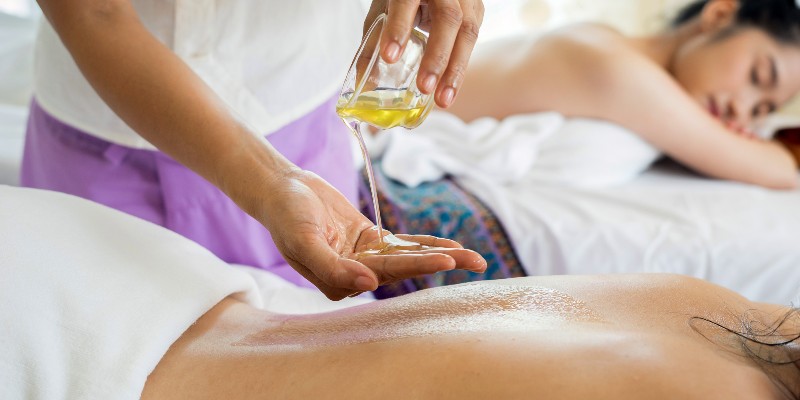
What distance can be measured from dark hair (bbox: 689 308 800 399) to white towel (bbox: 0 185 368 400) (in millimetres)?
607

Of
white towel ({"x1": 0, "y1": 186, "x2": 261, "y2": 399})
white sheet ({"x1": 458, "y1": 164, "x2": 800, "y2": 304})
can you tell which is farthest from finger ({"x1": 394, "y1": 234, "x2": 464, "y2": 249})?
white sheet ({"x1": 458, "y1": 164, "x2": 800, "y2": 304})

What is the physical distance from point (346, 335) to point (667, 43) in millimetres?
2042

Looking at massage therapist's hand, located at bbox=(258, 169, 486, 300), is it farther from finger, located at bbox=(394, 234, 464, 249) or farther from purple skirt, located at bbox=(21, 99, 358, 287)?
purple skirt, located at bbox=(21, 99, 358, 287)

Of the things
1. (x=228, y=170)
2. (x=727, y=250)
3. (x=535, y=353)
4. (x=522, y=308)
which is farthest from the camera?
(x=727, y=250)

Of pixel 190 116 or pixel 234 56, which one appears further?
pixel 234 56

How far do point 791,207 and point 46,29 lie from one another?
172cm

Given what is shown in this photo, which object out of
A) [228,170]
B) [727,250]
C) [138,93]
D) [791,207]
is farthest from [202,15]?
[791,207]

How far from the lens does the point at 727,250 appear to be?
5.70 feet

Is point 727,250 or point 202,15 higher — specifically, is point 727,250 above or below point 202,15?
below

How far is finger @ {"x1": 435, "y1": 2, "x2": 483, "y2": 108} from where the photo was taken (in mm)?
956

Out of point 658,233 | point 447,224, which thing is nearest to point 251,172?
point 447,224

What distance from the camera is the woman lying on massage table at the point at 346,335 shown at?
79 centimetres

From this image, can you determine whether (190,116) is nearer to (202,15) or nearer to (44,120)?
(202,15)

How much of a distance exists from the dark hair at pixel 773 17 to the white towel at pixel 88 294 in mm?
1926
